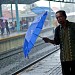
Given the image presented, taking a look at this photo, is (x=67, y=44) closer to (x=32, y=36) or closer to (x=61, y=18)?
(x=61, y=18)

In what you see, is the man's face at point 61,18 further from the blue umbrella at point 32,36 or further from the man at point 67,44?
the blue umbrella at point 32,36

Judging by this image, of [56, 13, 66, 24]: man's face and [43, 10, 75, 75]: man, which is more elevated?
[56, 13, 66, 24]: man's face

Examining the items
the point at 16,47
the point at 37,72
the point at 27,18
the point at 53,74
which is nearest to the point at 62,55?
the point at 53,74

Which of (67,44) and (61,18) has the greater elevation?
(61,18)

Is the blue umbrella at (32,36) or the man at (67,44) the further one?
the blue umbrella at (32,36)

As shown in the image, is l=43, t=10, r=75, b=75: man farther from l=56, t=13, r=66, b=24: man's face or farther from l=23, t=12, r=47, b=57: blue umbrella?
l=23, t=12, r=47, b=57: blue umbrella

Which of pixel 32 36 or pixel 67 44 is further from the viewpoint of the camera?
pixel 32 36

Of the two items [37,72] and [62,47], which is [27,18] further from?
[62,47]

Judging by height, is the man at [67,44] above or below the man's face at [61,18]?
below

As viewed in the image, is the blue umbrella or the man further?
the blue umbrella

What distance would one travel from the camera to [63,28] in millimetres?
3986

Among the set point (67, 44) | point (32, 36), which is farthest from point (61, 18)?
point (32, 36)

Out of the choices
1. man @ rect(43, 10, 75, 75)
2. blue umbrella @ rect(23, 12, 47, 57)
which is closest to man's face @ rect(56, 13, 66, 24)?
man @ rect(43, 10, 75, 75)

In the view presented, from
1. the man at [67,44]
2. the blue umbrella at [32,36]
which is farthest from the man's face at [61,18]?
the blue umbrella at [32,36]
